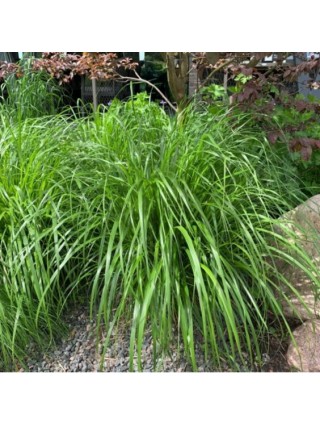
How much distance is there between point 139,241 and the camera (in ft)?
5.28

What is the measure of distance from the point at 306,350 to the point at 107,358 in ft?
A: 2.67

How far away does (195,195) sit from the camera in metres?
1.80

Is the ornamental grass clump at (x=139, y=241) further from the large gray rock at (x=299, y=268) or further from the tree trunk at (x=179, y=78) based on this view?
the tree trunk at (x=179, y=78)

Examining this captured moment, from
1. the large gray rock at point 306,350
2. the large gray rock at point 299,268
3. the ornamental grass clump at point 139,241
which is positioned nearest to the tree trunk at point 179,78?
the ornamental grass clump at point 139,241

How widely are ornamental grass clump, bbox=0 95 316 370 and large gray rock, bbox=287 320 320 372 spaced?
132 millimetres

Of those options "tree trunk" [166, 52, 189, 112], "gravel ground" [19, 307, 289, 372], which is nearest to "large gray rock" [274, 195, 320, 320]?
"gravel ground" [19, 307, 289, 372]

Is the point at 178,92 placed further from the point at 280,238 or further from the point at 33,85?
the point at 280,238

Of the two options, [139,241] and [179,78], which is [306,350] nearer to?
[139,241]

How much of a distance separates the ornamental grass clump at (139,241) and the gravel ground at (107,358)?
1.9 inches

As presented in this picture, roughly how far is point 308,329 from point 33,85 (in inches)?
111

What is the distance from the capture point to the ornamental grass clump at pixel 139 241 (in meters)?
1.54

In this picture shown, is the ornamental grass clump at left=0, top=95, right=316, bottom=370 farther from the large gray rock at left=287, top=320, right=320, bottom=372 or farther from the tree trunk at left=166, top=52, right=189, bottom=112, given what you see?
the tree trunk at left=166, top=52, right=189, bottom=112

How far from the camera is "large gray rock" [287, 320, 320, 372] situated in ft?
5.57
